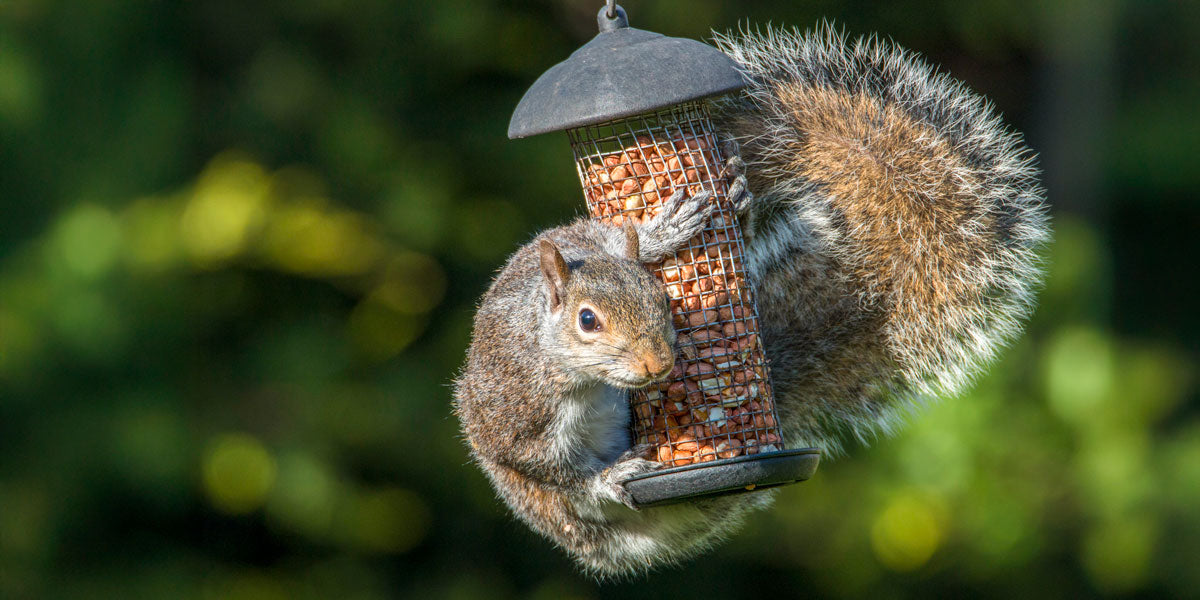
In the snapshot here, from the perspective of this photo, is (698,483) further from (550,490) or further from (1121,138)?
(1121,138)

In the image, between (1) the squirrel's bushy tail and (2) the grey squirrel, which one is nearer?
(2) the grey squirrel

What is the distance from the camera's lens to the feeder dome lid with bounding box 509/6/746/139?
1540 millimetres

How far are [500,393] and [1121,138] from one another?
3304 mm

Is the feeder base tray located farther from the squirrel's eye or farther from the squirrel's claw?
the squirrel's claw

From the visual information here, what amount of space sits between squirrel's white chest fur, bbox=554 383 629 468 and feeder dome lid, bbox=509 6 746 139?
1.39 ft

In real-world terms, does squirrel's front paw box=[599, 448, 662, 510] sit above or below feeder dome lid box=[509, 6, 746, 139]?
below

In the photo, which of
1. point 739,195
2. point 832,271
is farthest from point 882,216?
point 739,195

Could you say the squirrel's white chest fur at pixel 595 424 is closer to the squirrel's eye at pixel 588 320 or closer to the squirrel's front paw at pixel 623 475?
the squirrel's front paw at pixel 623 475

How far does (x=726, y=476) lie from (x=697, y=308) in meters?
0.31

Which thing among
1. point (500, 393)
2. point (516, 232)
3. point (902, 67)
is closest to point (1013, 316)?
point (902, 67)

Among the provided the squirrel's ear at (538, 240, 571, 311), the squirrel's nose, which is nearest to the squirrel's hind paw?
the squirrel's ear at (538, 240, 571, 311)

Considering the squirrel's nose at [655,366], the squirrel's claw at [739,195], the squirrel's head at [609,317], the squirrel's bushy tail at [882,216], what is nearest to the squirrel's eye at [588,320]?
the squirrel's head at [609,317]

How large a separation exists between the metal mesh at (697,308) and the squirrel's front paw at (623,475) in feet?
0.21

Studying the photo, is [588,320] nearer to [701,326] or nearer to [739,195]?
[701,326]
